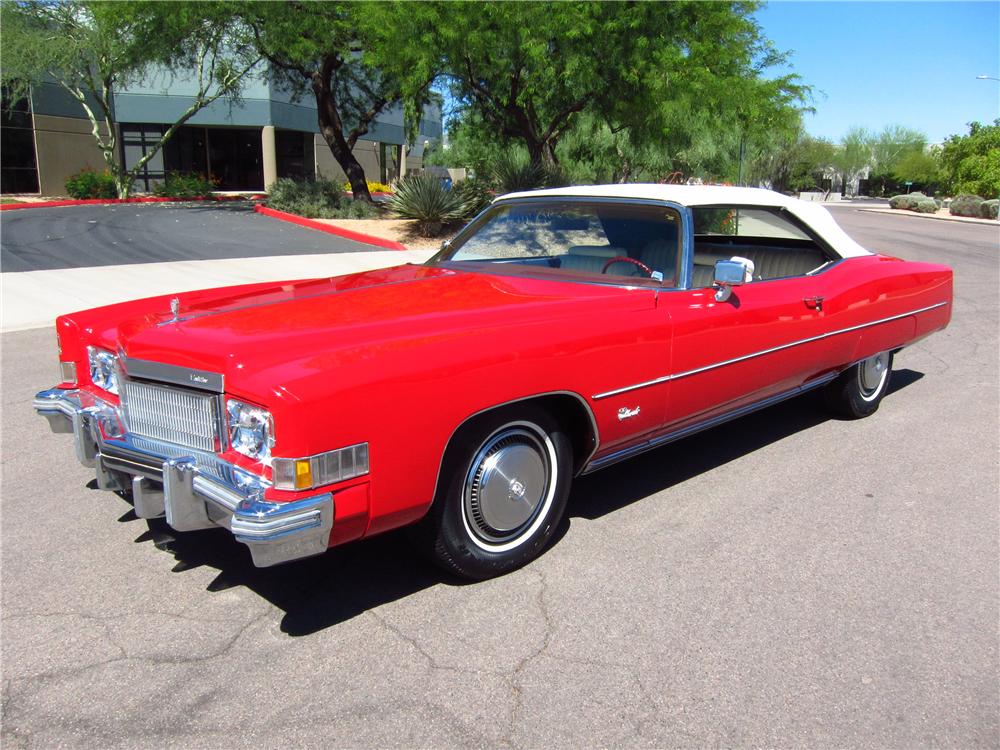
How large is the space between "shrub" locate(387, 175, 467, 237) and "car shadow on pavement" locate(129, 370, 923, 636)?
46.9 feet

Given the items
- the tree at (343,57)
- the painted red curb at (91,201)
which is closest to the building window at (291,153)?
the painted red curb at (91,201)

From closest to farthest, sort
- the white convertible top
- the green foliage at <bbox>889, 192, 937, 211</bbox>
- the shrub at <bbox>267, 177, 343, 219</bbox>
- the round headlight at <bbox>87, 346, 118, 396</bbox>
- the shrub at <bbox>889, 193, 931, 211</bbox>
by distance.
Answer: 1. the round headlight at <bbox>87, 346, 118, 396</bbox>
2. the white convertible top
3. the shrub at <bbox>267, 177, 343, 219</bbox>
4. the green foliage at <bbox>889, 192, 937, 211</bbox>
5. the shrub at <bbox>889, 193, 931, 211</bbox>

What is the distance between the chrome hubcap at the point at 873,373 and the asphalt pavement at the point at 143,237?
38.4 feet

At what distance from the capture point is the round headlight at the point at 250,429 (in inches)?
104

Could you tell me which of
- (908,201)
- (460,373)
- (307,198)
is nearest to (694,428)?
(460,373)

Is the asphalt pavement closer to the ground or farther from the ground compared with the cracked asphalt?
farther from the ground

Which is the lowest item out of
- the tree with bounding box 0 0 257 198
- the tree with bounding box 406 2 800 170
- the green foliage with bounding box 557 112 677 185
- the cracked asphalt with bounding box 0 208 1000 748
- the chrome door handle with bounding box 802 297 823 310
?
the cracked asphalt with bounding box 0 208 1000 748

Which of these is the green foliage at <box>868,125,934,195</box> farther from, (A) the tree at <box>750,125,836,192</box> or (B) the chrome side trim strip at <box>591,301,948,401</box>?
(B) the chrome side trim strip at <box>591,301,948,401</box>

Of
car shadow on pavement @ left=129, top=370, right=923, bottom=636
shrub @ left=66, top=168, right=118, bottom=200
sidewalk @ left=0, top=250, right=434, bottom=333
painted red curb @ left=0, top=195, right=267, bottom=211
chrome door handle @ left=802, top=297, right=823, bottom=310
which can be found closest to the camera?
car shadow on pavement @ left=129, top=370, right=923, bottom=636

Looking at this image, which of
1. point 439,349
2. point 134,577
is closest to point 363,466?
point 439,349

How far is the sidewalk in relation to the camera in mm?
9398

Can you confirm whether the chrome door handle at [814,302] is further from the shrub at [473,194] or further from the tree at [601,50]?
the shrub at [473,194]

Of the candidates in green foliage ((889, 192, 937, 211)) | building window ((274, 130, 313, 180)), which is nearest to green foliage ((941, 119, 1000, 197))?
green foliage ((889, 192, 937, 211))

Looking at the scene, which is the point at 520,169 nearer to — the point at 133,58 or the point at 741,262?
the point at 133,58
